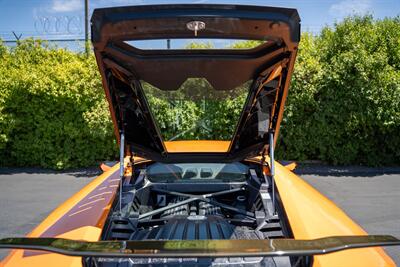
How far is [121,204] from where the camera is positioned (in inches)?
108

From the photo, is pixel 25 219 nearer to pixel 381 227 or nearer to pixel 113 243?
pixel 113 243

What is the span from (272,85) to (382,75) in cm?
592

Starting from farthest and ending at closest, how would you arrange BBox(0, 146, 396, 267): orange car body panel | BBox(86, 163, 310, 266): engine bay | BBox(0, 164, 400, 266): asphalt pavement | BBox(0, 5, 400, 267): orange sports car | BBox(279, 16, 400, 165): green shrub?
BBox(279, 16, 400, 165): green shrub
BBox(0, 164, 400, 266): asphalt pavement
BBox(86, 163, 310, 266): engine bay
BBox(0, 146, 396, 267): orange car body panel
BBox(0, 5, 400, 267): orange sports car

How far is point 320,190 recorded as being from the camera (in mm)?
6641

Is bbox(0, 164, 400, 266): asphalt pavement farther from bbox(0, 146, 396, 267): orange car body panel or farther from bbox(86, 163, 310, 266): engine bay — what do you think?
bbox(86, 163, 310, 266): engine bay

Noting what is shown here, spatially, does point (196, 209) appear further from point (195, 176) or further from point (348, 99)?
point (348, 99)

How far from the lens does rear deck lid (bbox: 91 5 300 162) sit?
203 cm

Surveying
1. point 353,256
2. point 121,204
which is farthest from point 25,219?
point 353,256

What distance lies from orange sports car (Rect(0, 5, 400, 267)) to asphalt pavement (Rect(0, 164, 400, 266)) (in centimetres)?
188

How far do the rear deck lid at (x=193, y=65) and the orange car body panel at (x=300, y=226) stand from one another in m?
0.41

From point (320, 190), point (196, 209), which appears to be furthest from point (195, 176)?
point (320, 190)

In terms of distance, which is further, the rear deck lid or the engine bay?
the engine bay

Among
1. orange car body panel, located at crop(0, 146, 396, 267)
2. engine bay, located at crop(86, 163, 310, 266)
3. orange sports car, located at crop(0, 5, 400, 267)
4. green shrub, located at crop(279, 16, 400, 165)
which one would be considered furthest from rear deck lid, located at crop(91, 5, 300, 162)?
green shrub, located at crop(279, 16, 400, 165)

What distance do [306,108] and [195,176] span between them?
5.26 meters
